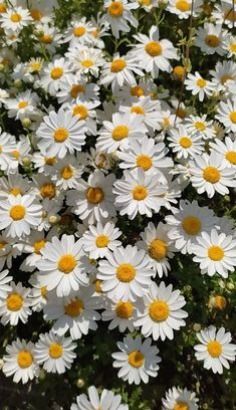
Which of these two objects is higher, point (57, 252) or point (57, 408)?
point (57, 252)

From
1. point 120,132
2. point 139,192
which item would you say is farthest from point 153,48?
point 139,192

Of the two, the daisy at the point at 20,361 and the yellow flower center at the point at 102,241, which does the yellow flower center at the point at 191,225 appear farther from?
the daisy at the point at 20,361

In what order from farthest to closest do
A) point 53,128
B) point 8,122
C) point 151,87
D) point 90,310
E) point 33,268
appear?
1. point 8,122
2. point 151,87
3. point 53,128
4. point 33,268
5. point 90,310

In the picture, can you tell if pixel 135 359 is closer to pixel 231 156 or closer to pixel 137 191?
pixel 137 191

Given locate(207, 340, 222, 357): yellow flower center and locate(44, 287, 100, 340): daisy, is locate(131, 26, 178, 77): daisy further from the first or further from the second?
locate(207, 340, 222, 357): yellow flower center

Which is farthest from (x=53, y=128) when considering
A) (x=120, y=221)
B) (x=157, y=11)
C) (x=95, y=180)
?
(x=157, y=11)

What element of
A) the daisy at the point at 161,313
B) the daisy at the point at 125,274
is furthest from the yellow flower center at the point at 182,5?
the daisy at the point at 161,313

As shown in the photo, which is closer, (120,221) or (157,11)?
(120,221)

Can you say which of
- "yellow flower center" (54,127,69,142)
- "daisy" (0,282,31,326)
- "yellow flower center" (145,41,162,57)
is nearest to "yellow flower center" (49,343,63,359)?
"daisy" (0,282,31,326)

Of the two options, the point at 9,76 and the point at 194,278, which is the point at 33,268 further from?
the point at 9,76
